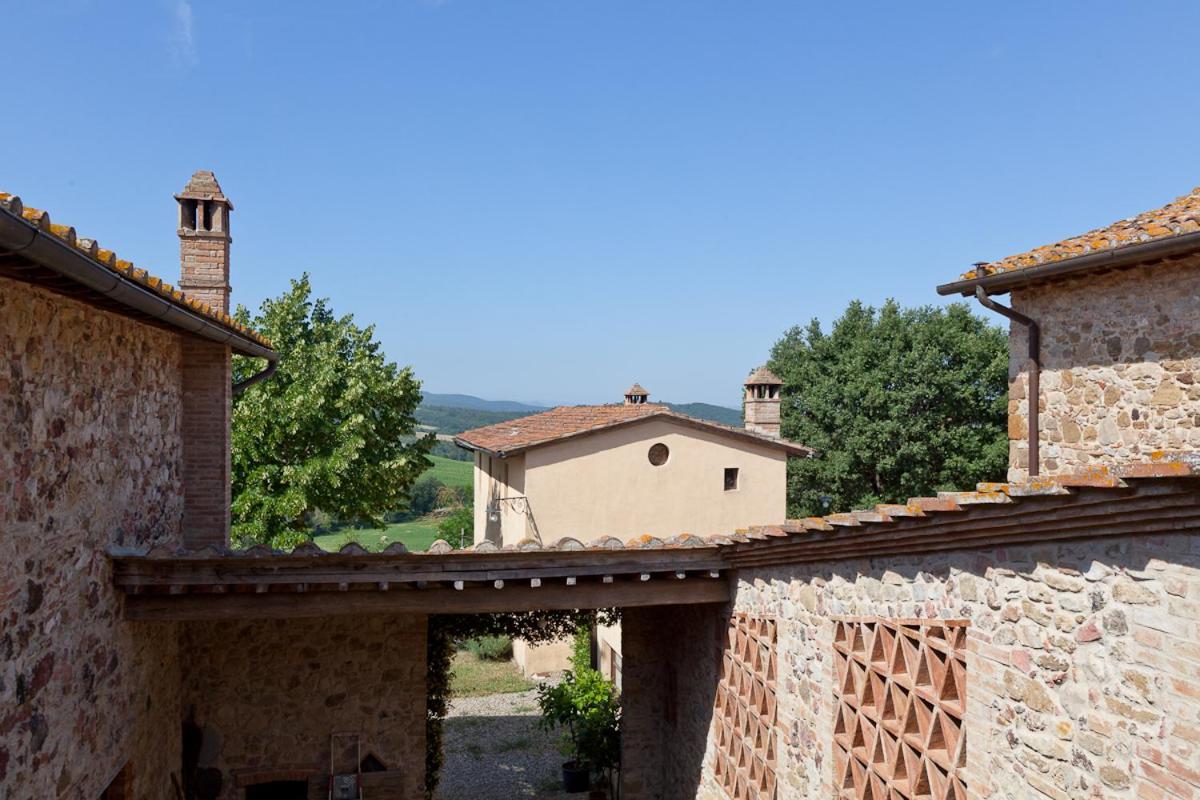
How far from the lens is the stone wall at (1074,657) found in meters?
3.27

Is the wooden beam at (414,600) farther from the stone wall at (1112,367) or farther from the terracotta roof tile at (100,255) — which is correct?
the stone wall at (1112,367)

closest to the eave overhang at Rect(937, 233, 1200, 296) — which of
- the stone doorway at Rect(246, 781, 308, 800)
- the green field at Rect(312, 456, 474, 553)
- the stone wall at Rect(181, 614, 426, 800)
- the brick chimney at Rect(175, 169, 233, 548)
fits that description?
the stone wall at Rect(181, 614, 426, 800)

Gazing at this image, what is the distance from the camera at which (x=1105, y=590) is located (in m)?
3.62

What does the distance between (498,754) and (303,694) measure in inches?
255

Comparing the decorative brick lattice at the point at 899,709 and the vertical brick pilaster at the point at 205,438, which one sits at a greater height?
the vertical brick pilaster at the point at 205,438

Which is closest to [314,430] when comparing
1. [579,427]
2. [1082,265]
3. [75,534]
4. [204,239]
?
[579,427]

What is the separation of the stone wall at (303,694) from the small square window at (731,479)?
1053cm

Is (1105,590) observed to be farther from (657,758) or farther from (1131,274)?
(657,758)

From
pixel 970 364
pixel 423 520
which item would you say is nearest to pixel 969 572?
pixel 970 364

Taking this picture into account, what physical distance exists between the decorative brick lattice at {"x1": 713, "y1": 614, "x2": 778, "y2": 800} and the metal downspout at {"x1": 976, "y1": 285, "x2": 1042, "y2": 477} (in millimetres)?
3957

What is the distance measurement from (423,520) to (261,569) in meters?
54.8

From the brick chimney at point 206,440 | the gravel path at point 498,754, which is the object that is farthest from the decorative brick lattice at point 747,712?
the brick chimney at point 206,440

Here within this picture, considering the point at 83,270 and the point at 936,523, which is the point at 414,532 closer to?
the point at 83,270

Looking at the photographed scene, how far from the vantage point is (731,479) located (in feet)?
59.8
